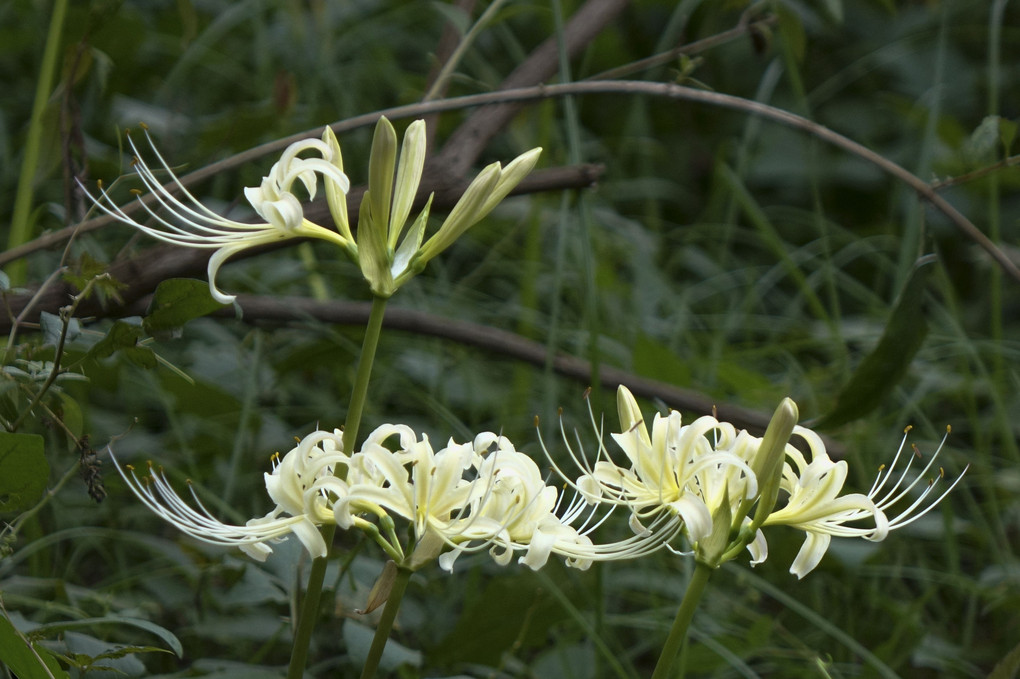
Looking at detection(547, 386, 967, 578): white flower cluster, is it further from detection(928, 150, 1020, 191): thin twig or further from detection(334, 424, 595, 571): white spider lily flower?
detection(928, 150, 1020, 191): thin twig

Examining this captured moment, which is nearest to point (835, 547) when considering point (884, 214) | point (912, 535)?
point (912, 535)

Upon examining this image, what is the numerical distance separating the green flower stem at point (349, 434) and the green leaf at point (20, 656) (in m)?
0.16

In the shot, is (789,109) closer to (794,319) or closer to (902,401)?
(794,319)

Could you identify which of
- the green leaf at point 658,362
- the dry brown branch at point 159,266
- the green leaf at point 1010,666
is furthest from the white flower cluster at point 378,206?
the green leaf at point 658,362

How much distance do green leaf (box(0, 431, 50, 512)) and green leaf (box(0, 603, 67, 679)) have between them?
0.28ft

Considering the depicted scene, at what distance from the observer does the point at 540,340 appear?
1844 mm

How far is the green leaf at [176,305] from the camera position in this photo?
0.73m

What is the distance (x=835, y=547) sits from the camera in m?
1.30

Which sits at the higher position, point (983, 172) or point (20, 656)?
point (983, 172)

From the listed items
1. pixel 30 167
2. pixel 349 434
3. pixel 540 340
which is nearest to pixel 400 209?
pixel 349 434

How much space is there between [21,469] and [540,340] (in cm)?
123

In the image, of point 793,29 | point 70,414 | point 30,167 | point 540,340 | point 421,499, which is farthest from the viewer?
point 540,340

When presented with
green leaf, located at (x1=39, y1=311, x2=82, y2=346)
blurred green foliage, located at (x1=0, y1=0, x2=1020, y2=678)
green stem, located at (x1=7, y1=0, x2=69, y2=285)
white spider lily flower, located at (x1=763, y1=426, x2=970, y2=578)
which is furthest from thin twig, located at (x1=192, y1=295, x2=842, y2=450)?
white spider lily flower, located at (x1=763, y1=426, x2=970, y2=578)

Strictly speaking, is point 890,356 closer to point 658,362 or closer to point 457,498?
point 658,362
